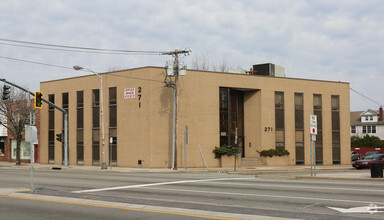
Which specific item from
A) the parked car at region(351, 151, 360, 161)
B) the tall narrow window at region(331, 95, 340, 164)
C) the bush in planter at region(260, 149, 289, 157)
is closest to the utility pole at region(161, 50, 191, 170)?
the bush in planter at region(260, 149, 289, 157)

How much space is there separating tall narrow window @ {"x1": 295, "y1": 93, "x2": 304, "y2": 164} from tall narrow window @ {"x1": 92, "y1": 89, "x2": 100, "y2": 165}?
19394 mm

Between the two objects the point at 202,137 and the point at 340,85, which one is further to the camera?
the point at 340,85

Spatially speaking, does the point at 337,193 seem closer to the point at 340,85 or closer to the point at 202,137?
the point at 202,137

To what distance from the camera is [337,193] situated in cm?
1545

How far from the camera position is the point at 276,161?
40.8 meters

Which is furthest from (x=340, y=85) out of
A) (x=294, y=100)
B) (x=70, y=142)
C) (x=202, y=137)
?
(x=70, y=142)

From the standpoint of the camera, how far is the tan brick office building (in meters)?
36.8

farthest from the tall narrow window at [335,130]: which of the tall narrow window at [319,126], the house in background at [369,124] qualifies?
the house in background at [369,124]

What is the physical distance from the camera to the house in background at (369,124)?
78375mm

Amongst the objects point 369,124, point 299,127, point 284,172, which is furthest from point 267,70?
point 369,124

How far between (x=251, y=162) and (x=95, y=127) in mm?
15042

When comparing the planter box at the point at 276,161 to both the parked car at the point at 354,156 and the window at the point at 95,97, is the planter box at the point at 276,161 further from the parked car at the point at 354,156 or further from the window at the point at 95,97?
the parked car at the point at 354,156

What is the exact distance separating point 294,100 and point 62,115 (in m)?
23.3

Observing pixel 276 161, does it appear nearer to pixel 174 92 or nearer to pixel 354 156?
pixel 174 92
